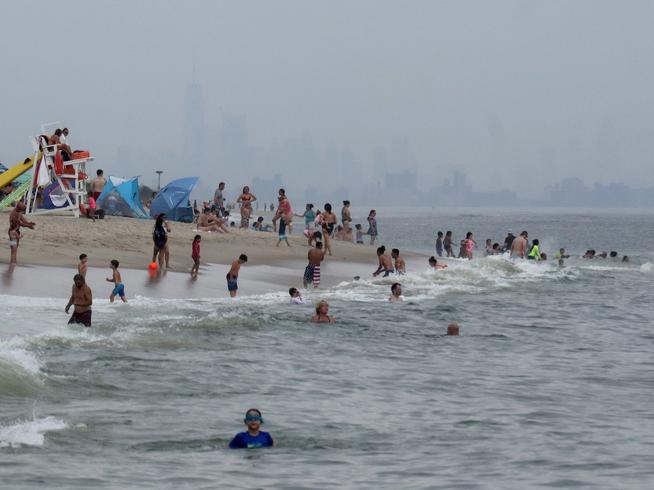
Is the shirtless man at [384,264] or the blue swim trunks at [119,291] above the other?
the shirtless man at [384,264]

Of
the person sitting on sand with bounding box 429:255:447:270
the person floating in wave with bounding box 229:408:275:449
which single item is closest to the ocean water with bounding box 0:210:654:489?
the person floating in wave with bounding box 229:408:275:449

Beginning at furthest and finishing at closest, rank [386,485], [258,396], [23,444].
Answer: [258,396], [23,444], [386,485]

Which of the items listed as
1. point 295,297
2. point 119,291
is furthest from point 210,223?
point 119,291

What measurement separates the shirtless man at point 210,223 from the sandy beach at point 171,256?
0.54 meters

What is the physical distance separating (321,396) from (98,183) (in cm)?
2805

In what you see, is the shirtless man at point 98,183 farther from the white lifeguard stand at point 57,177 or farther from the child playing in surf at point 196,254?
the child playing in surf at point 196,254

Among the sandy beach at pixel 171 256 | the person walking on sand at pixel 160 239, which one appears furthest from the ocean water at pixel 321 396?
the person walking on sand at pixel 160 239

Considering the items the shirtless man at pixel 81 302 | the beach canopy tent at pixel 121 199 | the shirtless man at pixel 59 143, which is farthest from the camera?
the beach canopy tent at pixel 121 199

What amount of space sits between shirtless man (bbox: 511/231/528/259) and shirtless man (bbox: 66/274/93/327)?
28.8 meters

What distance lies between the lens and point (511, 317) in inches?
1148

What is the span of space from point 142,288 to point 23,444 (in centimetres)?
1442

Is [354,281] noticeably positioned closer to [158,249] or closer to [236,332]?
[158,249]

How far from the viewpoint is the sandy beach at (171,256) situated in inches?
1105

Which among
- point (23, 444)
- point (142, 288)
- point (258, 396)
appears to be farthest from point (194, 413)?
point (142, 288)
